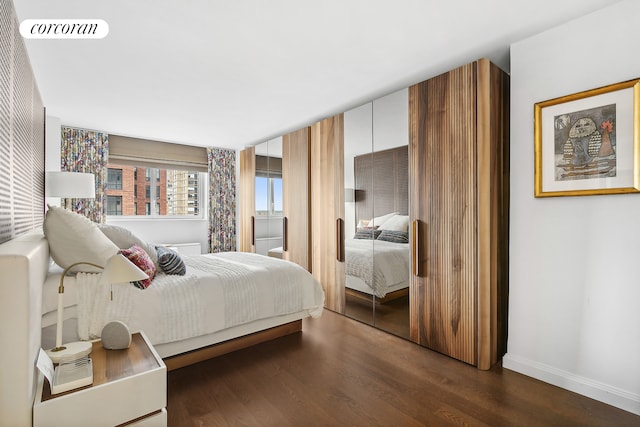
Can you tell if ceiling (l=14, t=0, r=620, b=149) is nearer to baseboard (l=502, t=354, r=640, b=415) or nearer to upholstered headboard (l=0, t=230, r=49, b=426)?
upholstered headboard (l=0, t=230, r=49, b=426)

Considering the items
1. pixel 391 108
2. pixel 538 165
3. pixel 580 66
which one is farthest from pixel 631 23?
pixel 391 108

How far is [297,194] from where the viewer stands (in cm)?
443

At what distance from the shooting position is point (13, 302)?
1.18 metres

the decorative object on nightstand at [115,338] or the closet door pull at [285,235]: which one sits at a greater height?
the closet door pull at [285,235]

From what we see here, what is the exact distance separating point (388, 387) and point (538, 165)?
1875mm

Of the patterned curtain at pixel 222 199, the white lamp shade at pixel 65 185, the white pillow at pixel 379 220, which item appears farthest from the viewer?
the patterned curtain at pixel 222 199

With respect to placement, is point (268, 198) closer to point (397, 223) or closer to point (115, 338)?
point (397, 223)

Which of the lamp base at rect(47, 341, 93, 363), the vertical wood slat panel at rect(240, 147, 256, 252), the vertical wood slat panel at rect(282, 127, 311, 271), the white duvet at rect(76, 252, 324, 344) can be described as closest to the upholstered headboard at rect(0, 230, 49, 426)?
the lamp base at rect(47, 341, 93, 363)

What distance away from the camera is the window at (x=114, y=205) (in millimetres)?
5141

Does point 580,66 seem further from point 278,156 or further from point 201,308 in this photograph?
point 278,156

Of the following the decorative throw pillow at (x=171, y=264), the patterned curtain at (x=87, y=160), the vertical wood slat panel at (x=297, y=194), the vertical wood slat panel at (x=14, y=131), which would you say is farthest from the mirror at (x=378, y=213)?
the patterned curtain at (x=87, y=160)

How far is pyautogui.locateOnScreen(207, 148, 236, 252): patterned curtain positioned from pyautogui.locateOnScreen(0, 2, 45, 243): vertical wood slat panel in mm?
3402

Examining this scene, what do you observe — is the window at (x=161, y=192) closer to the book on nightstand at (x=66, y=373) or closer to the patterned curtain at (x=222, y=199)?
the patterned curtain at (x=222, y=199)

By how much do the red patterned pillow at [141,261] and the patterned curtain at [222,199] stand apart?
11.3 feet
